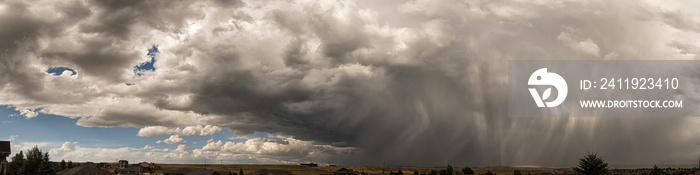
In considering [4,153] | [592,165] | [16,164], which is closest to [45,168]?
[4,153]

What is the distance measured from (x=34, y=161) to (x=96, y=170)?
15171 mm

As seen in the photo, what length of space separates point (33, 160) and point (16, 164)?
34.6 metres

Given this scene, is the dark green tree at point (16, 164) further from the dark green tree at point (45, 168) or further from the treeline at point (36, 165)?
the dark green tree at point (45, 168)

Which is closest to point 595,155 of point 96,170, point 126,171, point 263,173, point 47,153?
point 263,173

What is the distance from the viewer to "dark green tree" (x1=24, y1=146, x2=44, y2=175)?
115 m

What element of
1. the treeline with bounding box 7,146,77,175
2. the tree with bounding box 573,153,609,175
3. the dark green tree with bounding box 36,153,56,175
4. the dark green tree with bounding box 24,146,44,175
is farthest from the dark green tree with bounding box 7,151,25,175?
the tree with bounding box 573,153,609,175

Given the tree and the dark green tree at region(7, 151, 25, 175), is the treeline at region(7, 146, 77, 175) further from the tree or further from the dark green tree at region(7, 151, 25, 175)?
the tree

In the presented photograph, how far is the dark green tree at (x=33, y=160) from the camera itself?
115m

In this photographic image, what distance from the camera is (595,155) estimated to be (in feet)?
223

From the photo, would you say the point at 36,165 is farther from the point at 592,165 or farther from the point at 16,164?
the point at 592,165

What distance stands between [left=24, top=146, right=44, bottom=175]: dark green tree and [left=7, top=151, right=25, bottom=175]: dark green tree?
18969 millimetres

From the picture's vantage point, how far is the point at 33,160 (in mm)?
116312

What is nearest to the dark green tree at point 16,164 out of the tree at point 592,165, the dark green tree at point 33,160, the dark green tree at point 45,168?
the dark green tree at point 33,160

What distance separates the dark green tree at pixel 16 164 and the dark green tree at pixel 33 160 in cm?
1897
